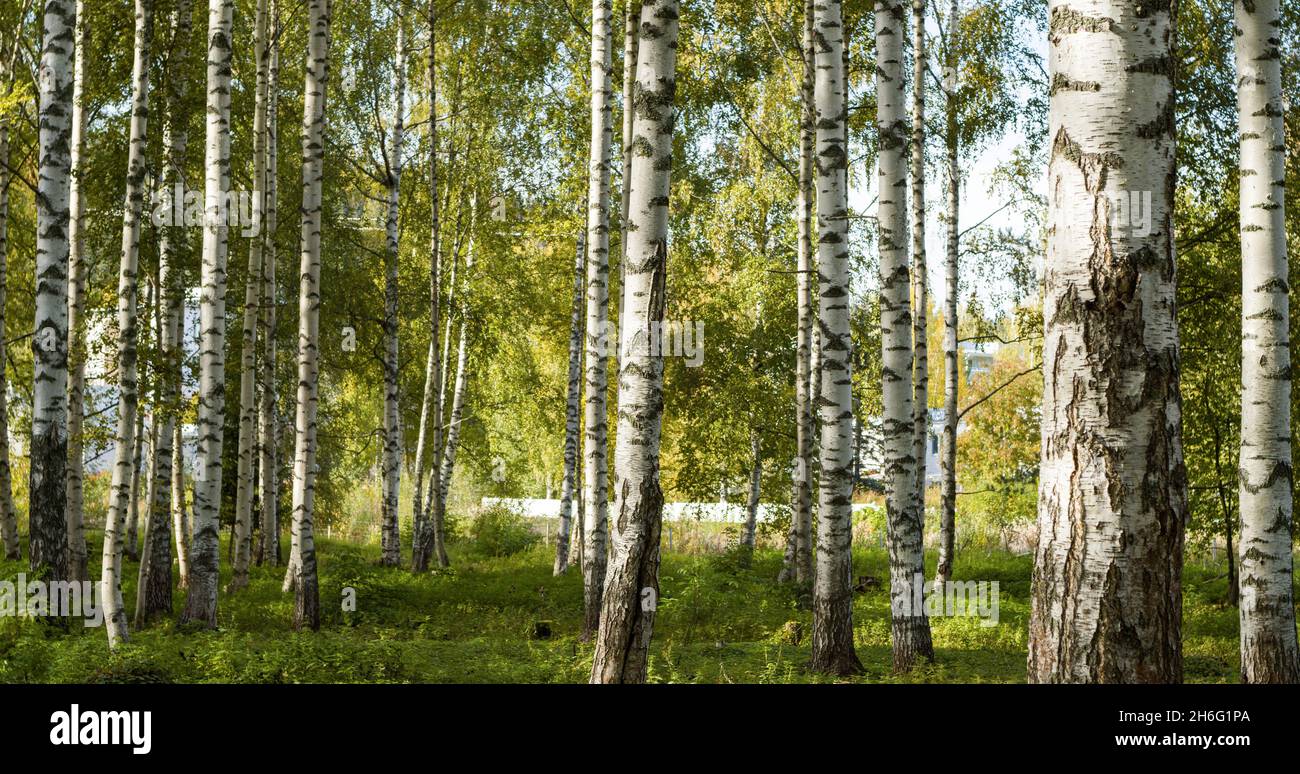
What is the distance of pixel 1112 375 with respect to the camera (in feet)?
10.4

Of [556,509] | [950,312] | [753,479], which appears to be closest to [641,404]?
[950,312]

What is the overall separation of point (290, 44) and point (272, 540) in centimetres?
943

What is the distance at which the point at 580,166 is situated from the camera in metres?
19.3

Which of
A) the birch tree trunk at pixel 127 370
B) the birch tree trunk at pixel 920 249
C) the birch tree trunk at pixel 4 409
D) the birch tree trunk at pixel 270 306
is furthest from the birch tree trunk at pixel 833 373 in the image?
the birch tree trunk at pixel 4 409

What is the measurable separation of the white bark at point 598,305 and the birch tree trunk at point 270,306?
5523 mm

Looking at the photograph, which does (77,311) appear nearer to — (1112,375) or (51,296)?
(51,296)

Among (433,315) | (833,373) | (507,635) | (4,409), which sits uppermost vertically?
(433,315)

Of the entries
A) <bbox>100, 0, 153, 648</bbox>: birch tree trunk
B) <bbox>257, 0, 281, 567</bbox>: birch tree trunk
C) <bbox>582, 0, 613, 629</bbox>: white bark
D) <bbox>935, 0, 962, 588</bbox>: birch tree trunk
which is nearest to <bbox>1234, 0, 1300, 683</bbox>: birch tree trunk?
<bbox>582, 0, 613, 629</bbox>: white bark

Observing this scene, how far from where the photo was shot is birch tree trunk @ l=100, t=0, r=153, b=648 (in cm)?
929

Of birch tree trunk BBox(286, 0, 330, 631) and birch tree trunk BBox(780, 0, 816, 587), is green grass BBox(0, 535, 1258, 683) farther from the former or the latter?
birch tree trunk BBox(780, 0, 816, 587)

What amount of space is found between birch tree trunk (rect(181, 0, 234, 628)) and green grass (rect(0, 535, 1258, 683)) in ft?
4.88

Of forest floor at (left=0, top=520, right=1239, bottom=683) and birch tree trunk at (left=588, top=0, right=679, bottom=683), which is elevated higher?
birch tree trunk at (left=588, top=0, right=679, bottom=683)

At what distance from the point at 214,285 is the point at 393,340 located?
6.22 metres

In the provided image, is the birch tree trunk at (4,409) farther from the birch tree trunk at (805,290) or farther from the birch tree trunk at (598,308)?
the birch tree trunk at (805,290)
